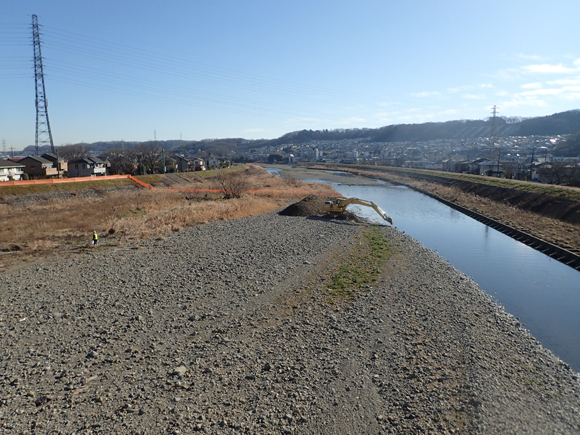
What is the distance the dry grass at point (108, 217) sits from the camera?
15797 mm

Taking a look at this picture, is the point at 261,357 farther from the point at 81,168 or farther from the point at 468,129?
the point at 468,129

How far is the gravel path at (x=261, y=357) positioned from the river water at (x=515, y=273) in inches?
33.6

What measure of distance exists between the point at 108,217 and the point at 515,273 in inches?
756

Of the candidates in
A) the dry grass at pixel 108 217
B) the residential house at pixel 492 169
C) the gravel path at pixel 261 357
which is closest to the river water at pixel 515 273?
the gravel path at pixel 261 357

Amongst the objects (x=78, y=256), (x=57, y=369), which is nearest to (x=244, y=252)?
(x=78, y=256)

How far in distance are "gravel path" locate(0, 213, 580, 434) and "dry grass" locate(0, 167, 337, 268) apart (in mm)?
4408

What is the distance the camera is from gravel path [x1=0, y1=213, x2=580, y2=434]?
17.7ft

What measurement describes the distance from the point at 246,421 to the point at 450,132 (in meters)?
176

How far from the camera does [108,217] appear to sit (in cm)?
2089

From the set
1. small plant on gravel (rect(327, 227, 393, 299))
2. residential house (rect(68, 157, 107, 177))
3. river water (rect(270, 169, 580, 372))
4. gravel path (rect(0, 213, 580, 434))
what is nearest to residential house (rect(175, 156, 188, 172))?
residential house (rect(68, 157, 107, 177))

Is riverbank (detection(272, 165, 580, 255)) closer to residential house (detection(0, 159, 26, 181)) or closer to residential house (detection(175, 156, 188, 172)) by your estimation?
residential house (detection(175, 156, 188, 172))

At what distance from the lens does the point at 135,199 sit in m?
28.9

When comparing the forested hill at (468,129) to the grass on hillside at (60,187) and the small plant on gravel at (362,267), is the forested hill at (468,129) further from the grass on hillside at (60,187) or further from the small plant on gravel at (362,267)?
the small plant on gravel at (362,267)

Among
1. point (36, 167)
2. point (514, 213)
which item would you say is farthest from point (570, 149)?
point (36, 167)
